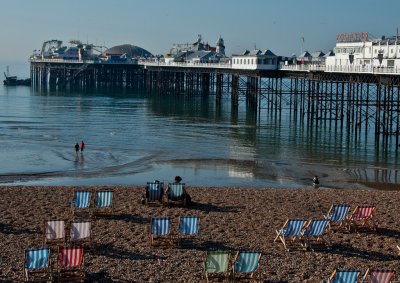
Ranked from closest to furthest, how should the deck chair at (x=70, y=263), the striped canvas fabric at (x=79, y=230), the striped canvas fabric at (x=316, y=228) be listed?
the deck chair at (x=70, y=263), the striped canvas fabric at (x=79, y=230), the striped canvas fabric at (x=316, y=228)

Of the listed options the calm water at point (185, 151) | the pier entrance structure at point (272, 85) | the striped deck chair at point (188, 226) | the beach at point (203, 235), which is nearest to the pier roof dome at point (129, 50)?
the pier entrance structure at point (272, 85)

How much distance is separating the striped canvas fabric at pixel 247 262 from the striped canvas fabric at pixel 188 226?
2.92 metres

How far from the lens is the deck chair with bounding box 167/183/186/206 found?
20.2m

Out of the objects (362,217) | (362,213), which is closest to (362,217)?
(362,217)

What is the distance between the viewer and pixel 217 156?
3619 centimetres

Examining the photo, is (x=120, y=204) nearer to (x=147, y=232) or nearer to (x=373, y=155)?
(x=147, y=232)

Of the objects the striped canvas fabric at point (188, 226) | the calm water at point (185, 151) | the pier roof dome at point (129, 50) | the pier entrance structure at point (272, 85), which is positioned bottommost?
the calm water at point (185, 151)

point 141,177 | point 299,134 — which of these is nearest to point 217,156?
point 141,177

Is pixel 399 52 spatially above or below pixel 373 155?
above

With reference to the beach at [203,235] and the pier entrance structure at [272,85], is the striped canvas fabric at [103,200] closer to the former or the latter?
the beach at [203,235]

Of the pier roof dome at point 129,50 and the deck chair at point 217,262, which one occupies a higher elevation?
the pier roof dome at point 129,50

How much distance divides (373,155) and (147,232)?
2309cm

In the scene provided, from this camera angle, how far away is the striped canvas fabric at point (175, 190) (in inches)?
795

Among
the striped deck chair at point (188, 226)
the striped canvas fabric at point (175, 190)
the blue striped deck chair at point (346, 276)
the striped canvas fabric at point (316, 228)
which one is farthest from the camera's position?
the striped canvas fabric at point (175, 190)
